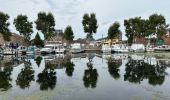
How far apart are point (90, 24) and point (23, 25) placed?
23900 mm

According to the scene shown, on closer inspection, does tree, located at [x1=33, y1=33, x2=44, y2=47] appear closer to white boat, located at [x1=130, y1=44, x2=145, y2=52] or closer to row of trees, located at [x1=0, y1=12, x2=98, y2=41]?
row of trees, located at [x1=0, y1=12, x2=98, y2=41]

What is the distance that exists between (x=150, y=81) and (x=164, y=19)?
82.4 metres

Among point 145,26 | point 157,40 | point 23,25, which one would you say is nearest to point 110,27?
point 145,26

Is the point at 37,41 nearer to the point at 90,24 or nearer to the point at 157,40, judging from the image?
the point at 90,24

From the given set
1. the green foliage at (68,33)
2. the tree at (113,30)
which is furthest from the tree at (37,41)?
the tree at (113,30)

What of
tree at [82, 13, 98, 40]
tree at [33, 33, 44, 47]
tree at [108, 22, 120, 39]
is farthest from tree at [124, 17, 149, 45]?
tree at [33, 33, 44, 47]

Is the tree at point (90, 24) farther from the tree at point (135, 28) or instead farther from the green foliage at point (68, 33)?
the green foliage at point (68, 33)

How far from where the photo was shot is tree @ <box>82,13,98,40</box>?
111m

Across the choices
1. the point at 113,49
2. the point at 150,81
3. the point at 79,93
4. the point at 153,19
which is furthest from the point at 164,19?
the point at 79,93

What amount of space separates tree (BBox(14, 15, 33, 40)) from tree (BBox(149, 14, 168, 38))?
41.8 m

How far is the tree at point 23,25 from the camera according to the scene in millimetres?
106312

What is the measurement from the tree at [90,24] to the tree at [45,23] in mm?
11725

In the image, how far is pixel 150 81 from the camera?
24141 mm

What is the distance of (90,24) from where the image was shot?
4387 inches
